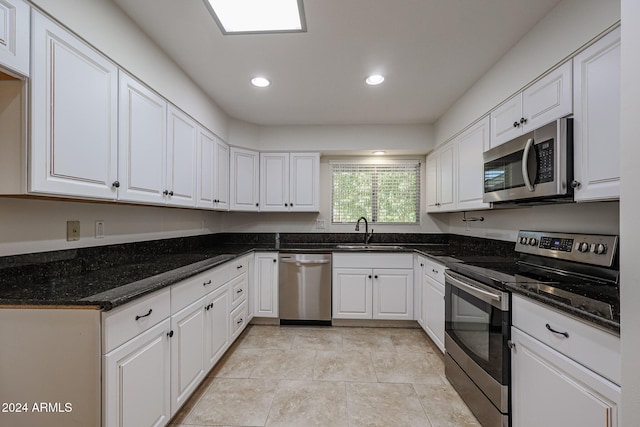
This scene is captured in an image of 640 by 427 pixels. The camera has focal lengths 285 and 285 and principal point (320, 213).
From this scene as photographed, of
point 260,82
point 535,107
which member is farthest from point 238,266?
point 535,107

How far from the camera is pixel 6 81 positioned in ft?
3.70

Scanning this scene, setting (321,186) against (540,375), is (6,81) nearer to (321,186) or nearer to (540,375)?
(540,375)

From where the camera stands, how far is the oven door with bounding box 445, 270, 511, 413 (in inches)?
58.4

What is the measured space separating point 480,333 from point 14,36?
261cm

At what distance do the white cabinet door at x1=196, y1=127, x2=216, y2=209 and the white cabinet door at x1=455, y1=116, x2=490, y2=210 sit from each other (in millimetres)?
2403

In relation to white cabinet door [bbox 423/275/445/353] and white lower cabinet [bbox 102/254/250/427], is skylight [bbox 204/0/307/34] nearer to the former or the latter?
white lower cabinet [bbox 102/254/250/427]

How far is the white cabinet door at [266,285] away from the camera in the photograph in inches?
125

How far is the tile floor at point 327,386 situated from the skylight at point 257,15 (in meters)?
2.38

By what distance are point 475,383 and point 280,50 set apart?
2494 mm

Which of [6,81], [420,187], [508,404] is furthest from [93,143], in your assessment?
[420,187]

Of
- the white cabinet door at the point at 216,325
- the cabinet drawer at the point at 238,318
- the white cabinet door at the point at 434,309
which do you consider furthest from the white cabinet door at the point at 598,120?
the cabinet drawer at the point at 238,318

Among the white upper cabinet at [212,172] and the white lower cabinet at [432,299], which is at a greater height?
the white upper cabinet at [212,172]

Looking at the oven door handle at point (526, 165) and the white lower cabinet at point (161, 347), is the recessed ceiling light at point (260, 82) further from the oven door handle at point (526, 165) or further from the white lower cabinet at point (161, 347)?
the oven door handle at point (526, 165)

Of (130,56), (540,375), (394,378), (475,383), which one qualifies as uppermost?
(130,56)
